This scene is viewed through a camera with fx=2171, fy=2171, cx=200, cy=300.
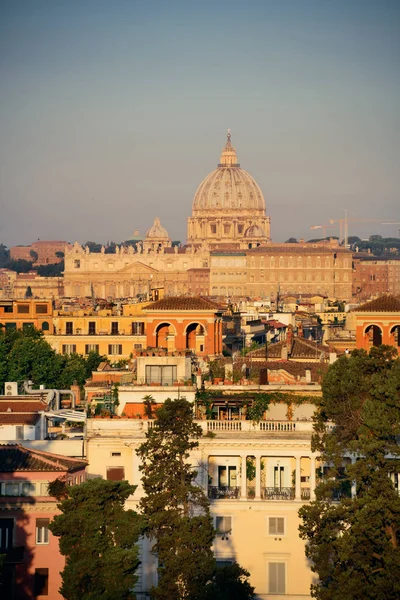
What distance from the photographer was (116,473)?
3406cm

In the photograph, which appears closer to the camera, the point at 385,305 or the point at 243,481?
the point at 243,481

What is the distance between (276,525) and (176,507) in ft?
7.02

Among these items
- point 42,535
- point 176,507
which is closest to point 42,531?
point 42,535

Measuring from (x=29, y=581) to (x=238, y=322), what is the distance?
51057mm

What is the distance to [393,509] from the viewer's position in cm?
3058

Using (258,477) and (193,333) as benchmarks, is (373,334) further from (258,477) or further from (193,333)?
(258,477)

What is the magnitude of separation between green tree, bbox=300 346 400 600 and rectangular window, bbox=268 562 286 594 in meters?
0.76

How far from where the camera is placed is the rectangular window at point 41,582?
32906 millimetres

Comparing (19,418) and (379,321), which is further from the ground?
(379,321)

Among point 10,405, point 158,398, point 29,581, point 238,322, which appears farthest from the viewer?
point 238,322

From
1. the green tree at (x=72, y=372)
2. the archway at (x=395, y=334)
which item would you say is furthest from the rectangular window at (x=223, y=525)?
the green tree at (x=72, y=372)

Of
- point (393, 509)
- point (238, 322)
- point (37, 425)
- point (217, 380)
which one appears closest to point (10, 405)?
point (37, 425)

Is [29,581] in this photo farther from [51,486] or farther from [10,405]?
[10,405]

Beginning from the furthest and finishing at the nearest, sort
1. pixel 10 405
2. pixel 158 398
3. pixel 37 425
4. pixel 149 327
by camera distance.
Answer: pixel 149 327 < pixel 10 405 < pixel 37 425 < pixel 158 398
